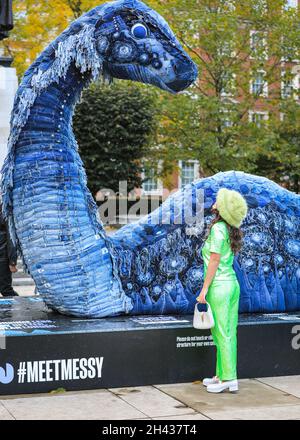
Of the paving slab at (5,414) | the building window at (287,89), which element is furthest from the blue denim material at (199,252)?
the building window at (287,89)

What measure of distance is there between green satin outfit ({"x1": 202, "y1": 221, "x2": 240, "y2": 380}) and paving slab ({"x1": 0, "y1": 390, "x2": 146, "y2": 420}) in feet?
2.91

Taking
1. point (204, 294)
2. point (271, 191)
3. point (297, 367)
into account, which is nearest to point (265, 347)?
point (297, 367)

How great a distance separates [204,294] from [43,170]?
1.84m

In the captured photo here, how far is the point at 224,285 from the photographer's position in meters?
6.21

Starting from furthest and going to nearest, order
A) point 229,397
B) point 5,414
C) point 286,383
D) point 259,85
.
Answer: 1. point 259,85
2. point 286,383
3. point 229,397
4. point 5,414

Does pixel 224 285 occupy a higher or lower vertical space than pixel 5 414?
higher

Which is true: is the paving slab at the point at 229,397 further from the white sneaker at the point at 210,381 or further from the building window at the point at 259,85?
the building window at the point at 259,85

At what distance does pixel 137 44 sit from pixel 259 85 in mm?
16997

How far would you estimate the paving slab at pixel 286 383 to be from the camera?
20.9 feet

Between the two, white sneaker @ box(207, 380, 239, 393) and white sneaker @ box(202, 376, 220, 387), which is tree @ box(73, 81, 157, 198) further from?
white sneaker @ box(207, 380, 239, 393)

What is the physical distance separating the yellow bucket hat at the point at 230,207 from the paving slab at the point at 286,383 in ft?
4.55

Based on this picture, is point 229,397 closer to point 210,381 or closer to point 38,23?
point 210,381

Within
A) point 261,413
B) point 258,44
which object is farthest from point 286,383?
point 258,44

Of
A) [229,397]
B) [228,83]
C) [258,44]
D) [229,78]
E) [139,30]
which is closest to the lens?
[229,397]
